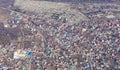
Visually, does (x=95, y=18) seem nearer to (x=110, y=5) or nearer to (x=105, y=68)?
(x=110, y=5)

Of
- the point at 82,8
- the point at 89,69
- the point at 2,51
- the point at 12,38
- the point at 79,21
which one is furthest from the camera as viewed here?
the point at 82,8

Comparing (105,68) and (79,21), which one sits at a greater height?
(79,21)

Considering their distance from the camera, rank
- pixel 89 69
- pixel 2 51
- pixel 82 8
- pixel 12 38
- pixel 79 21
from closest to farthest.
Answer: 1. pixel 89 69
2. pixel 2 51
3. pixel 12 38
4. pixel 79 21
5. pixel 82 8

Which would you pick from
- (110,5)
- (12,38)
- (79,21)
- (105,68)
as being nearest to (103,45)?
(105,68)

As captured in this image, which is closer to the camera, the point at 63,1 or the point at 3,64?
the point at 3,64

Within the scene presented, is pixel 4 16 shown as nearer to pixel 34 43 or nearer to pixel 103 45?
pixel 34 43

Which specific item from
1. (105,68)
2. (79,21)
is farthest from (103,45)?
(79,21)
